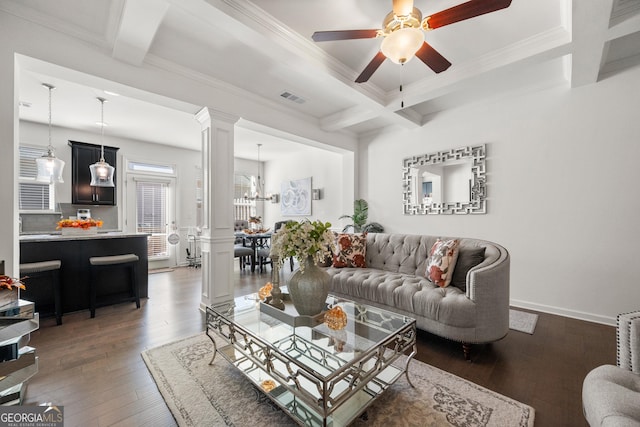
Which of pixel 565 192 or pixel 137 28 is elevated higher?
pixel 137 28

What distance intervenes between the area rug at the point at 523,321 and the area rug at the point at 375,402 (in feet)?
4.70

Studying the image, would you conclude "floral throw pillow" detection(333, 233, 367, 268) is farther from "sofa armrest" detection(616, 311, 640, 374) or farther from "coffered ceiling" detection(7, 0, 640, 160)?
"sofa armrest" detection(616, 311, 640, 374)

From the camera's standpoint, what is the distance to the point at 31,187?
4.75 metres

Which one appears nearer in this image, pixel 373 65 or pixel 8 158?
pixel 8 158

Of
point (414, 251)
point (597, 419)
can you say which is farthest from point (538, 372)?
point (414, 251)

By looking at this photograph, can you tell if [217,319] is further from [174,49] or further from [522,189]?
[522,189]

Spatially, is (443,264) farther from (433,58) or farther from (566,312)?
(566,312)

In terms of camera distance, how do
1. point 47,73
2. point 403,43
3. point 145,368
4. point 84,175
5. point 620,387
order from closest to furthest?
1. point 620,387
2. point 403,43
3. point 145,368
4. point 47,73
5. point 84,175

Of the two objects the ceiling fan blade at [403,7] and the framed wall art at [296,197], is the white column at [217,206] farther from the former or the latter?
the framed wall art at [296,197]

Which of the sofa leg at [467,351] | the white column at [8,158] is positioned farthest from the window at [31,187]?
the sofa leg at [467,351]

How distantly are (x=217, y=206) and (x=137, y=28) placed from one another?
74.0 inches

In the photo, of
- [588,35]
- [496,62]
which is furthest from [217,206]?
[588,35]

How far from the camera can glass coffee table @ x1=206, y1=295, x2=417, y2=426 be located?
137cm

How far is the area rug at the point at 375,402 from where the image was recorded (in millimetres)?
1529
